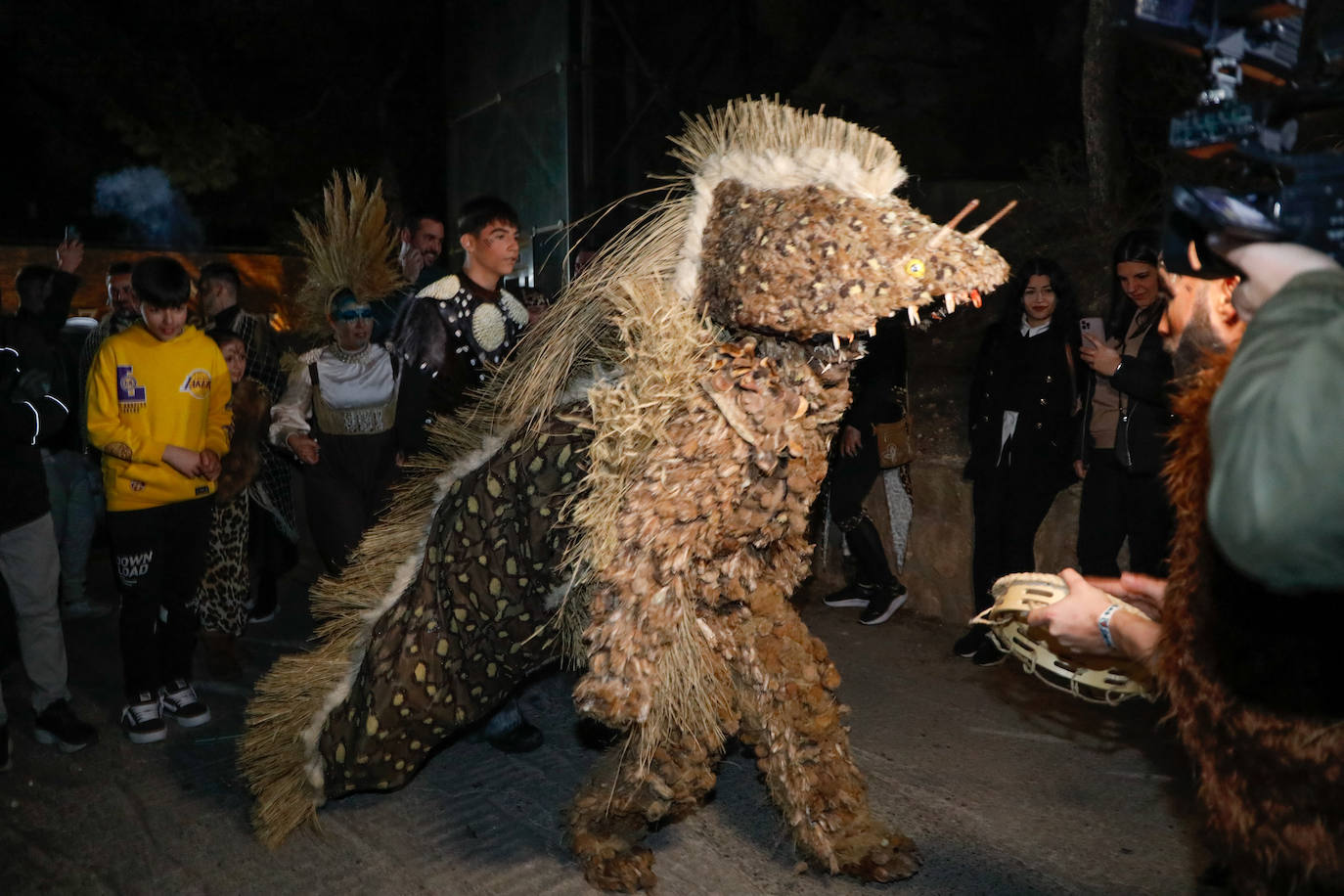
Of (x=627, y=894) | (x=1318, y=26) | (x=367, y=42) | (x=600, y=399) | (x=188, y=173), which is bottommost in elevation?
(x=627, y=894)

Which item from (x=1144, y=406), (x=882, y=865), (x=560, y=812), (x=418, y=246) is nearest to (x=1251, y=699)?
(x=882, y=865)

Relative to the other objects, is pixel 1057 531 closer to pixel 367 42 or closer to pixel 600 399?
pixel 600 399

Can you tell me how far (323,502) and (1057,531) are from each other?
344cm

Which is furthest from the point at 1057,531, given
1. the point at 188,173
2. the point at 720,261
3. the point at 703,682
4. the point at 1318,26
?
the point at 188,173

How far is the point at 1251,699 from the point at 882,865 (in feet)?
5.04

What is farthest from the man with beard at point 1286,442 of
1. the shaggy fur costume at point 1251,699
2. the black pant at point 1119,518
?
the black pant at point 1119,518

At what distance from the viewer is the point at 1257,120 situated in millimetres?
1205

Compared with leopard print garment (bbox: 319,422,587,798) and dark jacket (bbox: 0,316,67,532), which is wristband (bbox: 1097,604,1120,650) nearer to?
leopard print garment (bbox: 319,422,587,798)

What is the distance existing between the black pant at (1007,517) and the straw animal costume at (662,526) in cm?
200

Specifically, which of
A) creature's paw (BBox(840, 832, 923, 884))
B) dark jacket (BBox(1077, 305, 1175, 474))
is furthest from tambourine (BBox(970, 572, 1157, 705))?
dark jacket (BBox(1077, 305, 1175, 474))

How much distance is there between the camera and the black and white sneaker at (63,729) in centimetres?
360

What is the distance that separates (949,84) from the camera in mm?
9641

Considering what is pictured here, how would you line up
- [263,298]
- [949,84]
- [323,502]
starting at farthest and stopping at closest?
[263,298] < [949,84] < [323,502]

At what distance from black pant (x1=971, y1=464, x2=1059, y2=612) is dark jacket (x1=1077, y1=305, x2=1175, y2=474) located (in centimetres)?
47
